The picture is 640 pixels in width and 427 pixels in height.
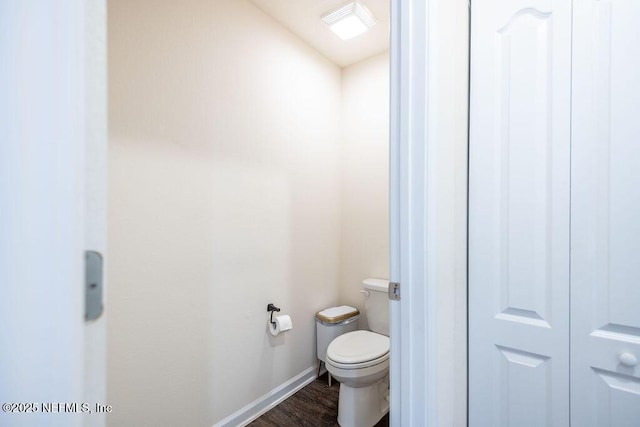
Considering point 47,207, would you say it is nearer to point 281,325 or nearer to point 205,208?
point 205,208

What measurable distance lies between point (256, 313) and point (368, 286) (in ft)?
2.82

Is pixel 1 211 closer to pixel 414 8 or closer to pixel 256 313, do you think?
pixel 414 8

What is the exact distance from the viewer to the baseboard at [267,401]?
1.66 m

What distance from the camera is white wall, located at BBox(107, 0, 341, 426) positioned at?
1280mm

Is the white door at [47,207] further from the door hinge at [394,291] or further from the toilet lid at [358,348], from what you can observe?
the toilet lid at [358,348]

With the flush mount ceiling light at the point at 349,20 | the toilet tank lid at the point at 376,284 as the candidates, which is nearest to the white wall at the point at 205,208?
the flush mount ceiling light at the point at 349,20

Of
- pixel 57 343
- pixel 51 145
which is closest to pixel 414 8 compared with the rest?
pixel 51 145

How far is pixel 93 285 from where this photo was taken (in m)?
0.36

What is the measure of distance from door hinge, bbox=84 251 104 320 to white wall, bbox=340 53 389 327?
2.08 m

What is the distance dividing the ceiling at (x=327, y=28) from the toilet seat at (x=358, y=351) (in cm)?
215

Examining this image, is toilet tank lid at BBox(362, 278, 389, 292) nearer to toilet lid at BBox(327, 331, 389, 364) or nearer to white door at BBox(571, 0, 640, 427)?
toilet lid at BBox(327, 331, 389, 364)

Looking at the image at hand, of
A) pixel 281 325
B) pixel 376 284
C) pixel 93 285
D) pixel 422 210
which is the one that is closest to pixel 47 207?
pixel 93 285

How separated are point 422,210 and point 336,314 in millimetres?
1547

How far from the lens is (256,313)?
5.91ft
